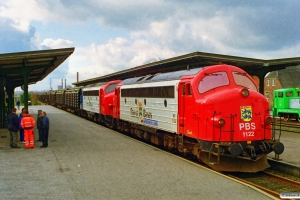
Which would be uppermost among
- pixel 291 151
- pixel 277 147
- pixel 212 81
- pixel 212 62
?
pixel 212 62

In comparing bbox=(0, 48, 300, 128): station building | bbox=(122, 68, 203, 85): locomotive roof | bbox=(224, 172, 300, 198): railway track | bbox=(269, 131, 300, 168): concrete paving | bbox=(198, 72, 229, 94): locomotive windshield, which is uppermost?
bbox=(0, 48, 300, 128): station building

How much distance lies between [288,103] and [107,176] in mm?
25787

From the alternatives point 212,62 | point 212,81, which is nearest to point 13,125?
point 212,81

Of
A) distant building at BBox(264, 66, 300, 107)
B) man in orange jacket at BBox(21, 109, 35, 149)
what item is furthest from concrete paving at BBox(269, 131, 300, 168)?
A: distant building at BBox(264, 66, 300, 107)

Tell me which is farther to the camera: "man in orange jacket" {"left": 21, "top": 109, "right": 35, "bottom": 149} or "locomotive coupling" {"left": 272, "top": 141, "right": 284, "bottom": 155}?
"man in orange jacket" {"left": 21, "top": 109, "right": 35, "bottom": 149}

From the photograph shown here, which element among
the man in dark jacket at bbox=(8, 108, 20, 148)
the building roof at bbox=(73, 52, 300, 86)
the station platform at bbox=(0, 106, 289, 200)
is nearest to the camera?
the station platform at bbox=(0, 106, 289, 200)

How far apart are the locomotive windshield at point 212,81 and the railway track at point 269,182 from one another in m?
2.76

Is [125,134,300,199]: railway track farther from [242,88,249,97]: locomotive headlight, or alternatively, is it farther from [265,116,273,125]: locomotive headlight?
[242,88,249,97]: locomotive headlight

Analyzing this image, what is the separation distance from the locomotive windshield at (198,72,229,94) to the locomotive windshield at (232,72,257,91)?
Result: 0.34 m

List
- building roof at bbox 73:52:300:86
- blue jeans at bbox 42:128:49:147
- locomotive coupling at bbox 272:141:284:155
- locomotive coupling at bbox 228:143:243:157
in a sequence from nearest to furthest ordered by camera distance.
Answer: locomotive coupling at bbox 228:143:243:157
locomotive coupling at bbox 272:141:284:155
blue jeans at bbox 42:128:49:147
building roof at bbox 73:52:300:86

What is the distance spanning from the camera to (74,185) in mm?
8648

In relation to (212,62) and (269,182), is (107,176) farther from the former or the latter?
(212,62)

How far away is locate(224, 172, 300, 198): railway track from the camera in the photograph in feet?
31.7

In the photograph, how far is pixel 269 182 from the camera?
410 inches
